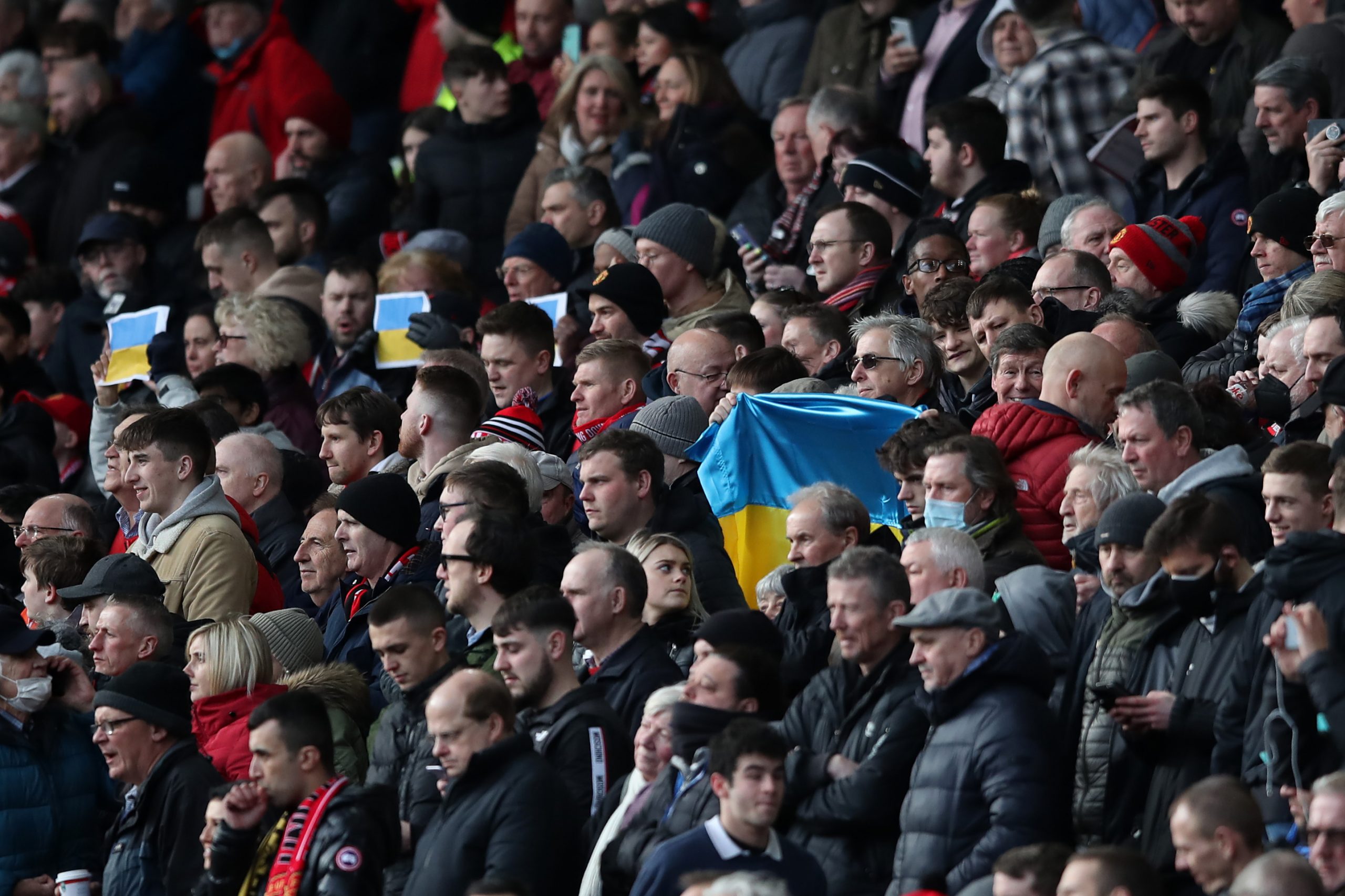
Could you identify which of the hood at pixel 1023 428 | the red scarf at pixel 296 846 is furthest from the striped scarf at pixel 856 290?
the red scarf at pixel 296 846

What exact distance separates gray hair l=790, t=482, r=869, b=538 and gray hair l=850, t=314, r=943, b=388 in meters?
1.34

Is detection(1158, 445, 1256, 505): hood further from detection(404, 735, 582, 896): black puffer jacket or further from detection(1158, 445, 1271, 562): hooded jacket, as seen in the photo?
detection(404, 735, 582, 896): black puffer jacket

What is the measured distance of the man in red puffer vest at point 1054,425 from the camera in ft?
27.8

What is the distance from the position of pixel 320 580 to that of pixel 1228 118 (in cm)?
528

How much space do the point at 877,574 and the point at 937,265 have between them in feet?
11.7

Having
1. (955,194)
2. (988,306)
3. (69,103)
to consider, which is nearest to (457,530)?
(988,306)

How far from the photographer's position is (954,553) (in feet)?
24.7

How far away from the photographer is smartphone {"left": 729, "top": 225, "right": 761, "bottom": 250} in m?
12.2

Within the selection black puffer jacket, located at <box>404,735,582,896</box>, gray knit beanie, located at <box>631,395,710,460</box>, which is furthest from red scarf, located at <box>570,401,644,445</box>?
black puffer jacket, located at <box>404,735,582,896</box>

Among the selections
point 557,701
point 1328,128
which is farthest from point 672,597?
point 1328,128

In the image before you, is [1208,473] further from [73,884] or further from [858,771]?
[73,884]

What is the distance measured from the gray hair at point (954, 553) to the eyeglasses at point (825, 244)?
A: 361cm

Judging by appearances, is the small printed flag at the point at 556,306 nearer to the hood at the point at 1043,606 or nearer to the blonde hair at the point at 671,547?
the blonde hair at the point at 671,547

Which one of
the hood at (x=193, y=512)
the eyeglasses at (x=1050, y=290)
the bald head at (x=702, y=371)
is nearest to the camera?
the hood at (x=193, y=512)
